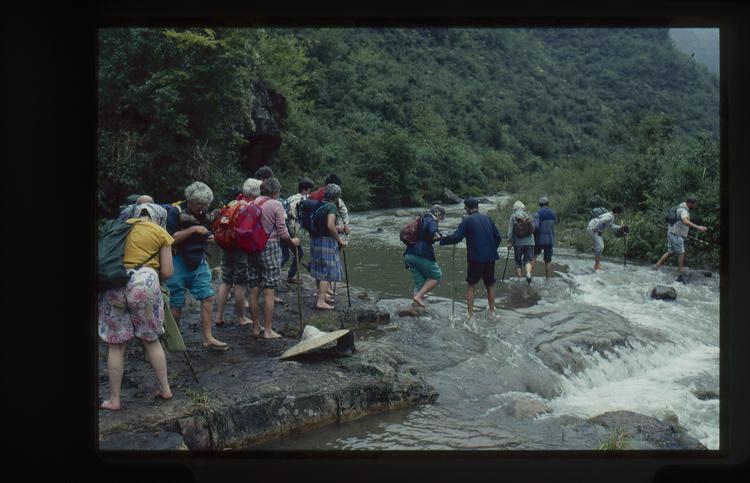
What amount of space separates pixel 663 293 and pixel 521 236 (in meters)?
1.73

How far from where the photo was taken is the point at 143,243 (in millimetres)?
3705

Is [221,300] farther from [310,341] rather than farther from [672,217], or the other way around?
[672,217]

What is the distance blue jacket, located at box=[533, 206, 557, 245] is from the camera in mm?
8070

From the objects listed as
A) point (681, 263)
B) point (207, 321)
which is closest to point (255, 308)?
point (207, 321)

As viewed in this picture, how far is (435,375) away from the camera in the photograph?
4957 millimetres

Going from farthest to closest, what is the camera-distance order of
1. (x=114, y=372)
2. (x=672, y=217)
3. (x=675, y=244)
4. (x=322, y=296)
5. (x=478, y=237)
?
(x=672, y=217), (x=675, y=244), (x=478, y=237), (x=322, y=296), (x=114, y=372)

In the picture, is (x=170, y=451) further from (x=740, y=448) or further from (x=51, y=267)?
(x=740, y=448)

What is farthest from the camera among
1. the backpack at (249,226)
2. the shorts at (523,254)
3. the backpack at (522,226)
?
the shorts at (523,254)

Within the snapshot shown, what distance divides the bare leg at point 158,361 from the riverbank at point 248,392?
0.09 meters

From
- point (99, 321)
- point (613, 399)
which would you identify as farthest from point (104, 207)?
point (613, 399)

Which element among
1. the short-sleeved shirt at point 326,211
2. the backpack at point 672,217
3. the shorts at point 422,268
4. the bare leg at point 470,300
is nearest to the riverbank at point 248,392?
the short-sleeved shirt at point 326,211

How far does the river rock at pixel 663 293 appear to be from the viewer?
739 centimetres

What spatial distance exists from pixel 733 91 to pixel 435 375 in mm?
2800

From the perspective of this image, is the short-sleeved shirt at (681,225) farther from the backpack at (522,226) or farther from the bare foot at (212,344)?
the bare foot at (212,344)
